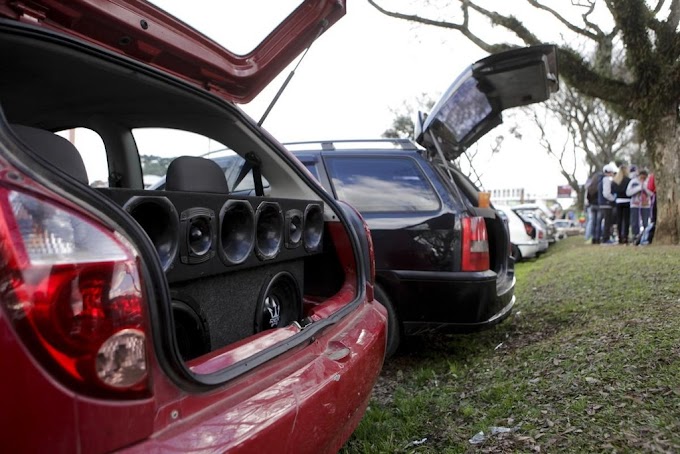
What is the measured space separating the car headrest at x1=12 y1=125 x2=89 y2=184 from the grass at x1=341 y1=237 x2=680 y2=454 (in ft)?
6.10

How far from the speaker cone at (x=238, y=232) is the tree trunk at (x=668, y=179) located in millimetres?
10092

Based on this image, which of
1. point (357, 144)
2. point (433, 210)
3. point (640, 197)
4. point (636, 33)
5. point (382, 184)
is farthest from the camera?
point (640, 197)

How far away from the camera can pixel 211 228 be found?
6.02 ft

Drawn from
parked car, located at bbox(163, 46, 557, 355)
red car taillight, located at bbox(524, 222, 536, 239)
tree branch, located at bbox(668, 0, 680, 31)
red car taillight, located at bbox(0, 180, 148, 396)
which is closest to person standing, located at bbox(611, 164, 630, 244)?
red car taillight, located at bbox(524, 222, 536, 239)

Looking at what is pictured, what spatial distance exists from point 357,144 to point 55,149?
280 cm

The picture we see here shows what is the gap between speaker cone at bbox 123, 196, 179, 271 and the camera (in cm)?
163

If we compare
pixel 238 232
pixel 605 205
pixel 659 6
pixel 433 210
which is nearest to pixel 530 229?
pixel 605 205

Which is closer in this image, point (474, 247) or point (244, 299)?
point (244, 299)

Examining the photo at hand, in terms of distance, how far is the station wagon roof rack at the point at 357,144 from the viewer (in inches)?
172

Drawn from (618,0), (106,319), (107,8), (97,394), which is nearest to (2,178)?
(106,319)

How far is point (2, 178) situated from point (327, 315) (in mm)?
1358

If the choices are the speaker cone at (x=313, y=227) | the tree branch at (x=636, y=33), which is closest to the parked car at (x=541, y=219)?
the tree branch at (x=636, y=33)

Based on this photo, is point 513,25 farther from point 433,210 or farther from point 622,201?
point 433,210

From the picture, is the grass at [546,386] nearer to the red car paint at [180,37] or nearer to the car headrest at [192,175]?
the car headrest at [192,175]
